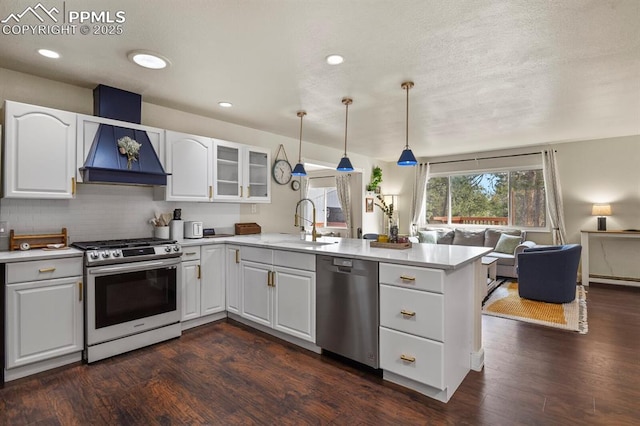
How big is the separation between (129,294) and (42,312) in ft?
1.90

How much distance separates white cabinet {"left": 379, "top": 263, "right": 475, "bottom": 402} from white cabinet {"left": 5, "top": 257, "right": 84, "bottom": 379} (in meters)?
2.39

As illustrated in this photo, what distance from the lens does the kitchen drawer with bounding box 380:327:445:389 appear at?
2092 millimetres

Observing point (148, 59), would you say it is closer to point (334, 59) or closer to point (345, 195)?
point (334, 59)

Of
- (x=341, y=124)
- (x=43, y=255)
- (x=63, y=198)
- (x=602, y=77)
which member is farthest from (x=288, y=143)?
(x=602, y=77)

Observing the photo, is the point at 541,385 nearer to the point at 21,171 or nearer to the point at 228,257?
the point at 228,257

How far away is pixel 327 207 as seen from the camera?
8.64 m

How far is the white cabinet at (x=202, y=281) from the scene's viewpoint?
10.9 ft

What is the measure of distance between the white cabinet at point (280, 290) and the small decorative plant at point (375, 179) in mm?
4345

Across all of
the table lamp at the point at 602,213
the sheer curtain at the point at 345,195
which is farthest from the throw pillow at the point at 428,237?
the table lamp at the point at 602,213

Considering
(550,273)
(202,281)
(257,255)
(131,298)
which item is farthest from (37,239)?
(550,273)

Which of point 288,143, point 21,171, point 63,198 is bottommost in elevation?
point 63,198

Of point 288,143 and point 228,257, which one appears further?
point 288,143

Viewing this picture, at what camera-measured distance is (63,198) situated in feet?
9.05

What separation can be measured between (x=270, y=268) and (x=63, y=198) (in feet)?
6.01
